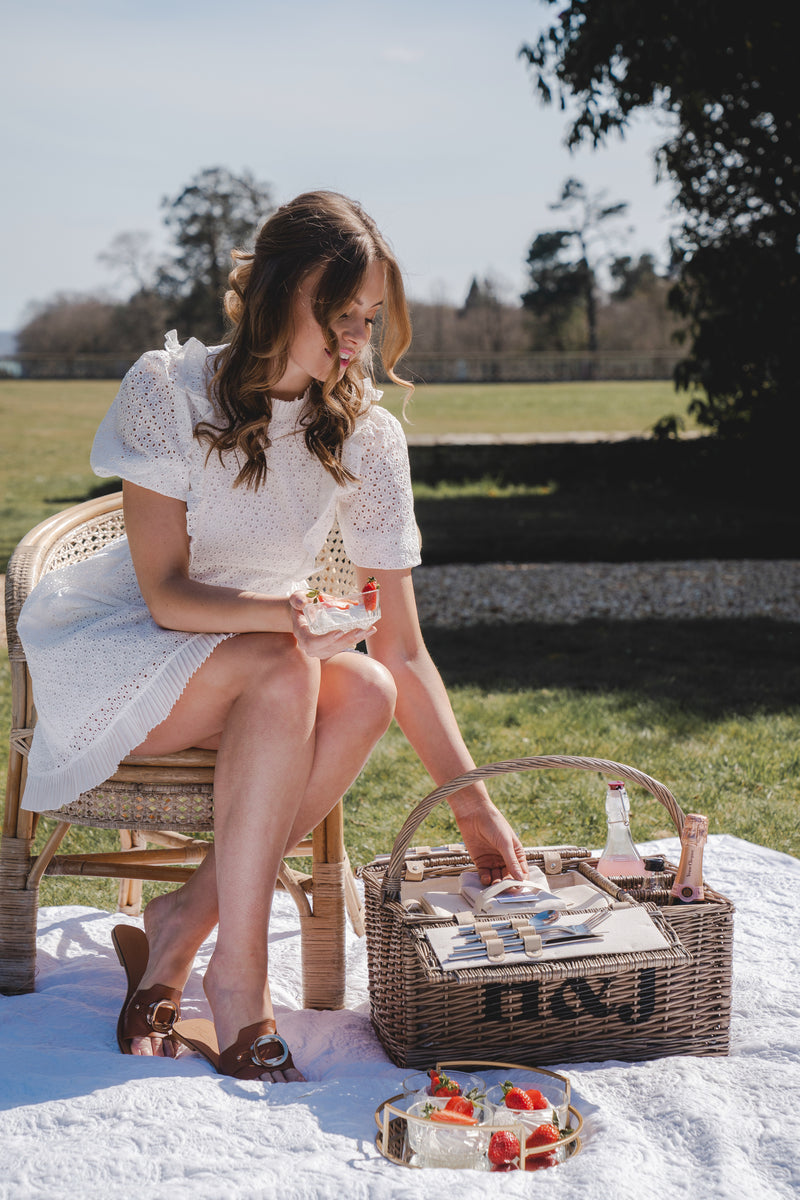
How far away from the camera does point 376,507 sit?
87.4 inches

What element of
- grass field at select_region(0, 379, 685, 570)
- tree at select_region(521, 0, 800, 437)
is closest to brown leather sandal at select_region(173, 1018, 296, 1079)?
grass field at select_region(0, 379, 685, 570)

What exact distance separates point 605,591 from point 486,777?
4836 millimetres

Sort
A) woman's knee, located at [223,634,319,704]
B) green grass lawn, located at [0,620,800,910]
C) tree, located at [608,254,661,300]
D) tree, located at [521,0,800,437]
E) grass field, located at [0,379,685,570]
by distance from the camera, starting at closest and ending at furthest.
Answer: woman's knee, located at [223,634,319,704], green grass lawn, located at [0,620,800,910], tree, located at [521,0,800,437], grass field, located at [0,379,685,570], tree, located at [608,254,661,300]

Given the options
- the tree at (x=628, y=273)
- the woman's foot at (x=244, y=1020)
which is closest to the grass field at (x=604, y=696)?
the woman's foot at (x=244, y=1020)

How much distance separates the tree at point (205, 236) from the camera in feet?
88.7

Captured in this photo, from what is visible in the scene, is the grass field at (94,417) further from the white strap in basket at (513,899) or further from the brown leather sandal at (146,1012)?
the white strap in basket at (513,899)

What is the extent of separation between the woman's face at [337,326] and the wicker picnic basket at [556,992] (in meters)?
0.78

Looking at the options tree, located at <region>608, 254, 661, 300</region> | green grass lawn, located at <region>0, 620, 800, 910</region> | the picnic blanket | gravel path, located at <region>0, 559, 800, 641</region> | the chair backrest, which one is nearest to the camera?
the picnic blanket

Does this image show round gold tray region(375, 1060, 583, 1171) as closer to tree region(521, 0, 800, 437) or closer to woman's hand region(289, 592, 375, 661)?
woman's hand region(289, 592, 375, 661)

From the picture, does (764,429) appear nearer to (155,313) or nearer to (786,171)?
(786,171)

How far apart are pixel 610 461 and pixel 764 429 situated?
1528 millimetres

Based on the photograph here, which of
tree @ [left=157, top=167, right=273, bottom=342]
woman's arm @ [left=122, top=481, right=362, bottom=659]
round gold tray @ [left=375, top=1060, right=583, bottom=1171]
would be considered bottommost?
round gold tray @ [left=375, top=1060, right=583, bottom=1171]

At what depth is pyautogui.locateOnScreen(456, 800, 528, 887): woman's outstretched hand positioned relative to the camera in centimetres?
198

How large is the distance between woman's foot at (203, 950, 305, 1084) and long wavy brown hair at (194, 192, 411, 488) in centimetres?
85
